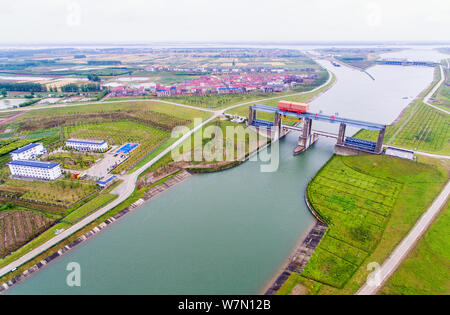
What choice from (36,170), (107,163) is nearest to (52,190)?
(36,170)

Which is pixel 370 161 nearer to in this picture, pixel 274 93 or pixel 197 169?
pixel 197 169

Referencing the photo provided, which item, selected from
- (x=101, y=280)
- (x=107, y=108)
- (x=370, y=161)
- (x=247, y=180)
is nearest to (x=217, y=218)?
(x=247, y=180)

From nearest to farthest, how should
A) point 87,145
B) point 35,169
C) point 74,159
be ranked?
point 35,169 < point 74,159 < point 87,145

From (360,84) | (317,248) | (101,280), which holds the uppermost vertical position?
(360,84)

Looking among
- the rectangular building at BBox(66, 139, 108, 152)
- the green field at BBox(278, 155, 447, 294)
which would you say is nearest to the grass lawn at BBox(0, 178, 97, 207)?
the rectangular building at BBox(66, 139, 108, 152)

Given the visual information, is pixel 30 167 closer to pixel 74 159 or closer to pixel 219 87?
pixel 74 159

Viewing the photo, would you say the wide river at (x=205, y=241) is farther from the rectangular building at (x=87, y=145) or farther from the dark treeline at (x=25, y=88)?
the dark treeline at (x=25, y=88)
